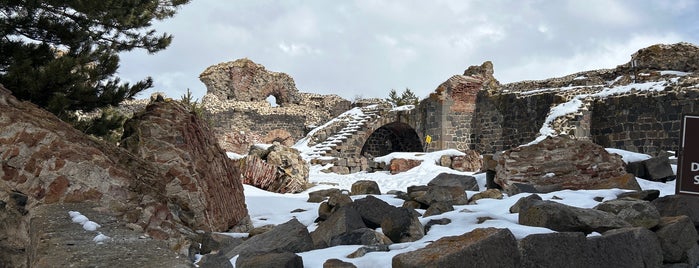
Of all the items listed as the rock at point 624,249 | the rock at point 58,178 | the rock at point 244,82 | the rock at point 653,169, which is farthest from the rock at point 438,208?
the rock at point 244,82

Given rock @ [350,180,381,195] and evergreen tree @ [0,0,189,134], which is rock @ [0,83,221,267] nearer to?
rock @ [350,180,381,195]

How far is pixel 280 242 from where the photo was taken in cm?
374

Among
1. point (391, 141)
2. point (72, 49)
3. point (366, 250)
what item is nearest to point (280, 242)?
point (366, 250)

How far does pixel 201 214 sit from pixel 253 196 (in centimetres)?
219

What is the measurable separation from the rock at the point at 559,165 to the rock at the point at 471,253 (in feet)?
10.7

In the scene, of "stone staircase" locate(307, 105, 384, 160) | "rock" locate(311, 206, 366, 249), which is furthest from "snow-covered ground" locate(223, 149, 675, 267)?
"stone staircase" locate(307, 105, 384, 160)

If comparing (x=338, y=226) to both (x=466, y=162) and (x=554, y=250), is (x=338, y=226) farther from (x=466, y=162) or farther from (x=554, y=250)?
(x=466, y=162)

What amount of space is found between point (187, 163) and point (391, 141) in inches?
698

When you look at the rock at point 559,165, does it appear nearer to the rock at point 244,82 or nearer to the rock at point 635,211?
the rock at point 635,211

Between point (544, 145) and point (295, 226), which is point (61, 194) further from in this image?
point (544, 145)

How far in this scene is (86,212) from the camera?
9.02ft

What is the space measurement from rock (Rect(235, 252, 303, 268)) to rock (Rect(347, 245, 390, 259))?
355 millimetres

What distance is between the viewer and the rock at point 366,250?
11.1 ft

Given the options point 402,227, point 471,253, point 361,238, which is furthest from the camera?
point 402,227
